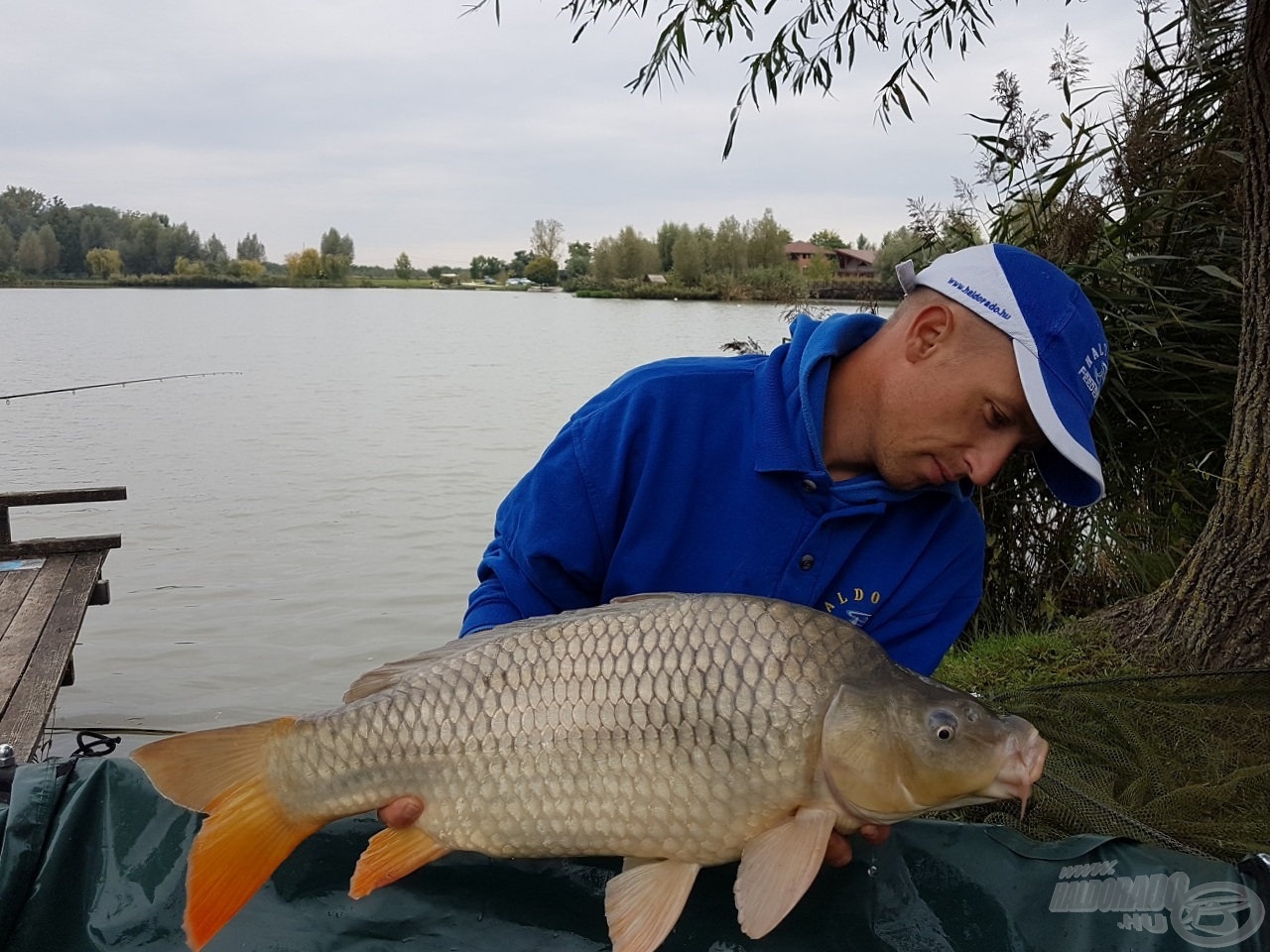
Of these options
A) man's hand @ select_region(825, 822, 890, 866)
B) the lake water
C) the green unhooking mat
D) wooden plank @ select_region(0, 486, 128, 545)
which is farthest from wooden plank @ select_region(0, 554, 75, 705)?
man's hand @ select_region(825, 822, 890, 866)

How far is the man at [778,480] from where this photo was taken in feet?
5.12

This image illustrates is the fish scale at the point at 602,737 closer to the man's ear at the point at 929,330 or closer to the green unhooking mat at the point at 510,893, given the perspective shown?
the green unhooking mat at the point at 510,893

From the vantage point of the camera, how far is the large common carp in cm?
123

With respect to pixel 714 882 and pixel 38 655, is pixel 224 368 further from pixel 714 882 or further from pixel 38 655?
pixel 714 882

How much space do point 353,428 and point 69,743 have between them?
715 centimetres

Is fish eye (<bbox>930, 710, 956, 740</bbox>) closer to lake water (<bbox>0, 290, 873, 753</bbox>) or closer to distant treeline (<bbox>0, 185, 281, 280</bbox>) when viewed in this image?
lake water (<bbox>0, 290, 873, 753</bbox>)

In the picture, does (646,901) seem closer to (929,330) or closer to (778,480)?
(778,480)

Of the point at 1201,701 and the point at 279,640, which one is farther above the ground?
the point at 1201,701

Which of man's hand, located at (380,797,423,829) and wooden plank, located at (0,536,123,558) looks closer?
man's hand, located at (380,797,423,829)

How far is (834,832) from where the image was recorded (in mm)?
1340

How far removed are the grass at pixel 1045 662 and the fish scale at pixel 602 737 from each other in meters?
1.64

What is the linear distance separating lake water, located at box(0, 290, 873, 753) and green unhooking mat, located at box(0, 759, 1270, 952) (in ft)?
7.60

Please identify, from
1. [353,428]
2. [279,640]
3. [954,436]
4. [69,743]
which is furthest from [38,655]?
[353,428]

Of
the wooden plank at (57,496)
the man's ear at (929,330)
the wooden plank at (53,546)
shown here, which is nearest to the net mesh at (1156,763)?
the man's ear at (929,330)
